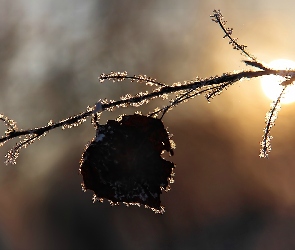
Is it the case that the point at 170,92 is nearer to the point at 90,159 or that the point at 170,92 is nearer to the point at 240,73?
the point at 240,73

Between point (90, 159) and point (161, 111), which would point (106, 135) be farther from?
point (161, 111)

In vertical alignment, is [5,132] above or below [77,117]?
above

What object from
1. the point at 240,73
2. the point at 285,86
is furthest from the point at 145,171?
the point at 285,86

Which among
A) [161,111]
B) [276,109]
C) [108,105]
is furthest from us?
[276,109]

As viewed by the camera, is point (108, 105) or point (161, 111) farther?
point (161, 111)

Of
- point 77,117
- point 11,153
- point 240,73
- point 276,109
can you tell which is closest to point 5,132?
point 11,153

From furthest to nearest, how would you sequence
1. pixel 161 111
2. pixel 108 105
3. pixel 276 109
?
pixel 276 109, pixel 161 111, pixel 108 105

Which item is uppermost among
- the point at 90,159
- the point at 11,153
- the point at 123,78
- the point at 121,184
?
the point at 123,78
